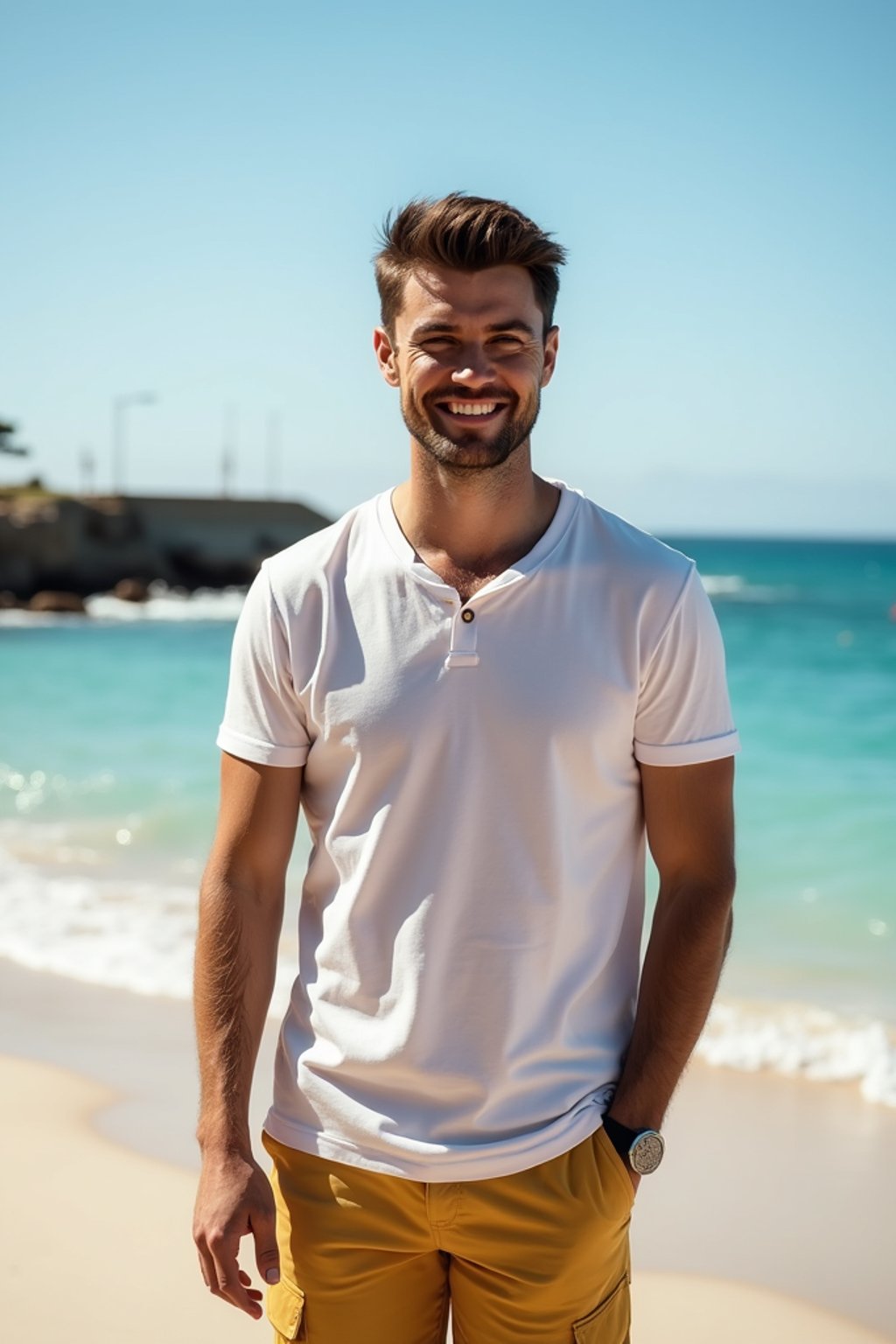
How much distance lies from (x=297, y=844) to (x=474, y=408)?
798 cm

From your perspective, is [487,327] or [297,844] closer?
[487,327]

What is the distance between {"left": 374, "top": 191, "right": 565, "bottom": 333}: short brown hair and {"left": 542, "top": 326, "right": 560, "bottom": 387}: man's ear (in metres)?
0.04

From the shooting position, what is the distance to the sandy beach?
375 centimetres

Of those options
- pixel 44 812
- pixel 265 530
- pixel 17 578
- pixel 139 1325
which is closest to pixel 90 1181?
pixel 139 1325

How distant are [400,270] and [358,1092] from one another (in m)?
1.31

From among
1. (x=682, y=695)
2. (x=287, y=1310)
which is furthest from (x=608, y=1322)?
(x=682, y=695)

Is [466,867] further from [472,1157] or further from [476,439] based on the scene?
[476,439]

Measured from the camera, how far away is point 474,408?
213 centimetres

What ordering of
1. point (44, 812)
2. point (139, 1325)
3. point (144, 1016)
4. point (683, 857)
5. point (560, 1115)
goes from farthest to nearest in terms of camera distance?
point (44, 812)
point (144, 1016)
point (139, 1325)
point (683, 857)
point (560, 1115)

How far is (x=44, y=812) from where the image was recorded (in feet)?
37.8

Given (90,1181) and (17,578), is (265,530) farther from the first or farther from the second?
(90,1181)

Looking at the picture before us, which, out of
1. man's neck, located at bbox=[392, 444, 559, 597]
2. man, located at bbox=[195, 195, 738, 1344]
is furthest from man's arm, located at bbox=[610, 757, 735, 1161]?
man's neck, located at bbox=[392, 444, 559, 597]

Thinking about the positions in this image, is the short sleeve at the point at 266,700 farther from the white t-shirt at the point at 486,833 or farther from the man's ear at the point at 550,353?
the man's ear at the point at 550,353

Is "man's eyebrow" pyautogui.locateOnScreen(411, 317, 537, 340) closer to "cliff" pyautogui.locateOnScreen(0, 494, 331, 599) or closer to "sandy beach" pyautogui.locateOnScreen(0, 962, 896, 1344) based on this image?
"sandy beach" pyautogui.locateOnScreen(0, 962, 896, 1344)
